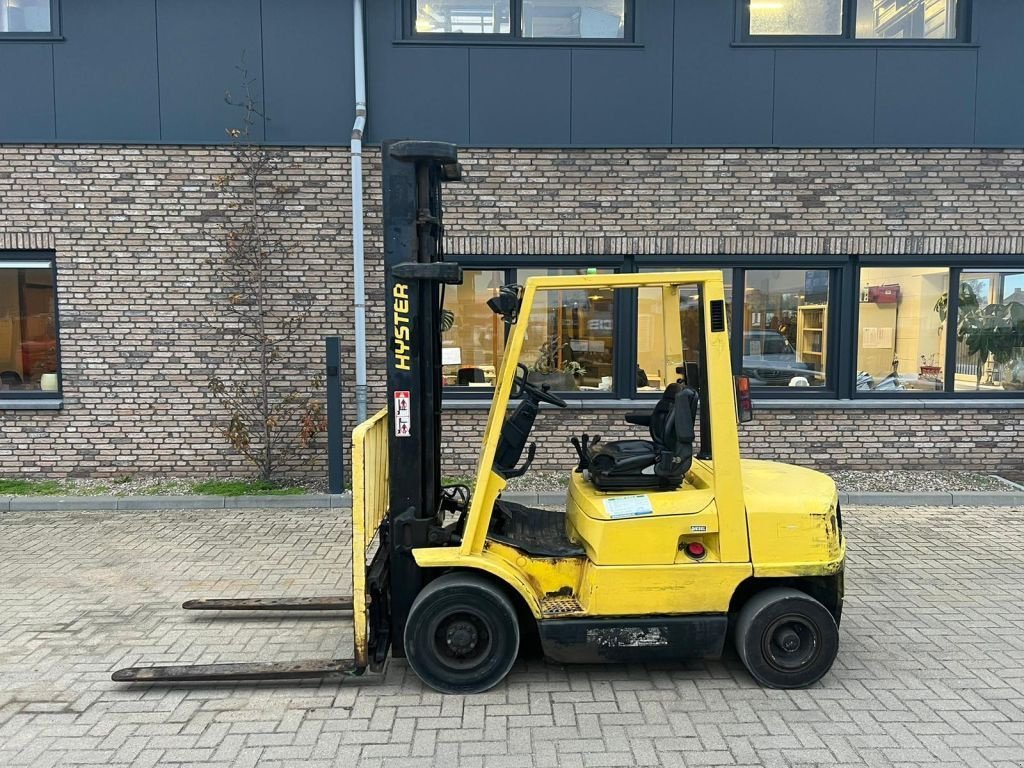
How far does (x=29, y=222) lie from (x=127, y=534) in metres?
4.23

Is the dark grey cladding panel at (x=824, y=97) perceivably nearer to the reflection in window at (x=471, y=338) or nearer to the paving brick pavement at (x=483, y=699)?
the reflection in window at (x=471, y=338)

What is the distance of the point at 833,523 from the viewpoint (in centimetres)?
405

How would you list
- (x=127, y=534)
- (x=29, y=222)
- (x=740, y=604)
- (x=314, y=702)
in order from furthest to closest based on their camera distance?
1. (x=29, y=222)
2. (x=127, y=534)
3. (x=740, y=604)
4. (x=314, y=702)

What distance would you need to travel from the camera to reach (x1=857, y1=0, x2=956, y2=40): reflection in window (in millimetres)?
8930

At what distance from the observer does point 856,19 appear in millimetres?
8867

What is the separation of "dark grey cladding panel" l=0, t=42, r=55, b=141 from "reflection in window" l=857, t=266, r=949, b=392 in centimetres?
1018

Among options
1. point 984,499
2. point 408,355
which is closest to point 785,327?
point 984,499

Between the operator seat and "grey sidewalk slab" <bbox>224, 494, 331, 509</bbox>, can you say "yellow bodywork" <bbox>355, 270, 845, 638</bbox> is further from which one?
"grey sidewalk slab" <bbox>224, 494, 331, 509</bbox>

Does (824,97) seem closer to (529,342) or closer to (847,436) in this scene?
(847,436)

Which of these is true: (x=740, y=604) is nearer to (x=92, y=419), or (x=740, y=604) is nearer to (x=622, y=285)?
(x=622, y=285)

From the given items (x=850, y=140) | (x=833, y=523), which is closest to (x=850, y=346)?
(x=850, y=140)

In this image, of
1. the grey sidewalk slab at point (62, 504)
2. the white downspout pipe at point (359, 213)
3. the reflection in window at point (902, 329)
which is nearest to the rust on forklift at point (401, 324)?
the white downspout pipe at point (359, 213)

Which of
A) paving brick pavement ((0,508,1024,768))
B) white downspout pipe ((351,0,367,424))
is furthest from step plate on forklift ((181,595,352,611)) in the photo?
white downspout pipe ((351,0,367,424))

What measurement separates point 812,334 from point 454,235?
4.74m
